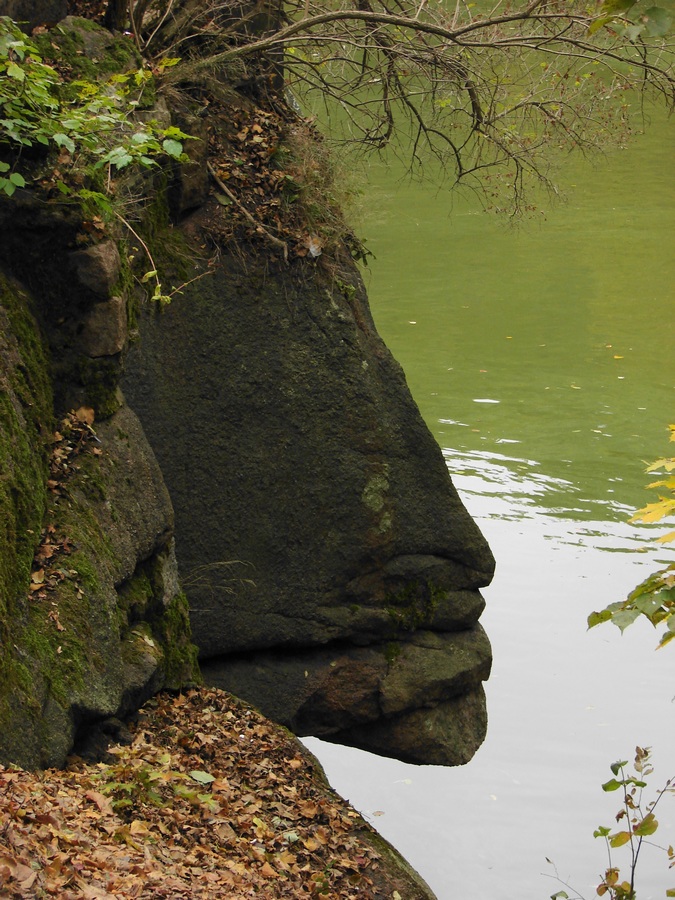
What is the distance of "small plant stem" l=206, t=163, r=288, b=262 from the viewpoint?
21.8 ft

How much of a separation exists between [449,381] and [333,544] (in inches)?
285

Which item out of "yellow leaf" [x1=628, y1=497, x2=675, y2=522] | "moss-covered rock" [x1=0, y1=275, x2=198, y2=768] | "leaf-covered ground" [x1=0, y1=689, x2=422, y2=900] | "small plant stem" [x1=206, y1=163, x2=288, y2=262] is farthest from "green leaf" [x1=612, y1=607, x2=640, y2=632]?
"small plant stem" [x1=206, y1=163, x2=288, y2=262]

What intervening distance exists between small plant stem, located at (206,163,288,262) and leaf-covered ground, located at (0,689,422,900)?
2.77 metres

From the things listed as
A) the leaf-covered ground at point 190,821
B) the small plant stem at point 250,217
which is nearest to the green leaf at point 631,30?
the leaf-covered ground at point 190,821

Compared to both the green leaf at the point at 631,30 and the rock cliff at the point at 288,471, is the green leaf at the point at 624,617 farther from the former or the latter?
the rock cliff at the point at 288,471

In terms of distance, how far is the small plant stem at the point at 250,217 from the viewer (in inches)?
262

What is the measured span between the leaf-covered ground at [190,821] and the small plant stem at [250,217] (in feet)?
9.08

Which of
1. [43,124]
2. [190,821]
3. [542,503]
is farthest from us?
[542,503]

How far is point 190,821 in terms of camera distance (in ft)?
13.0

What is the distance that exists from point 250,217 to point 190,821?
3.85 metres

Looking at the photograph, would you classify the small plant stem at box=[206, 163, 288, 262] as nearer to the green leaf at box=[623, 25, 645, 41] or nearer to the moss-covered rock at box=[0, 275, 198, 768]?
the moss-covered rock at box=[0, 275, 198, 768]

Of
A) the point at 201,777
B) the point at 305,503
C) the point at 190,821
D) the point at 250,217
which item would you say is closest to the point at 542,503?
the point at 305,503

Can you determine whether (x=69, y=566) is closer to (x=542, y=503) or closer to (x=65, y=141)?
(x=65, y=141)

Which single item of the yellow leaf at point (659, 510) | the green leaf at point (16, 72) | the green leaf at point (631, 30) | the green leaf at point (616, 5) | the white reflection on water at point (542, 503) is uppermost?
the green leaf at point (616, 5)
